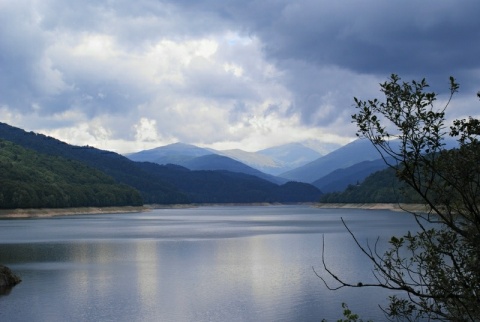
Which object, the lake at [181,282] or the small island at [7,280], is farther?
the small island at [7,280]

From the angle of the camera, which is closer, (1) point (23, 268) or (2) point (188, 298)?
(2) point (188, 298)

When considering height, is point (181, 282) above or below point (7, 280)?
below

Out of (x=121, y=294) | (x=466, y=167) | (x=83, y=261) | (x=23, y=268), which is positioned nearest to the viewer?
(x=466, y=167)

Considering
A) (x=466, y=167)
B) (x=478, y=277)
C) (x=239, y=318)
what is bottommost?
(x=239, y=318)

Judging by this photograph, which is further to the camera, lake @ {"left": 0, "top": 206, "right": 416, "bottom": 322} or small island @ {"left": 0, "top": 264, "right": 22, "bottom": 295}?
small island @ {"left": 0, "top": 264, "right": 22, "bottom": 295}

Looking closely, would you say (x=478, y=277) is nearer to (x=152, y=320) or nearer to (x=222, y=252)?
(x=152, y=320)

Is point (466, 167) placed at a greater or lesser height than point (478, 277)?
greater

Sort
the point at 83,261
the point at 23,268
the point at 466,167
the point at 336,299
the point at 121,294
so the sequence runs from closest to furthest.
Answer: the point at 466,167 → the point at 336,299 → the point at 121,294 → the point at 23,268 → the point at 83,261

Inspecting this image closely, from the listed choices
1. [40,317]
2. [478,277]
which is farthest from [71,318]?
[478,277]

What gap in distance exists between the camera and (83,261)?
82875 millimetres

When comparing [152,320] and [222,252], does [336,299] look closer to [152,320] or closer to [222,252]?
[152,320]

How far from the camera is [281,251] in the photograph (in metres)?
94.8

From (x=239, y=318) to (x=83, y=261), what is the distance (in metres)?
44.6

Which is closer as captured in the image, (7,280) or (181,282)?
(7,280)
